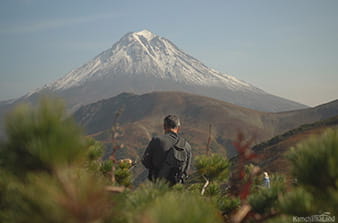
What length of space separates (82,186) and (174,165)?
2460 mm

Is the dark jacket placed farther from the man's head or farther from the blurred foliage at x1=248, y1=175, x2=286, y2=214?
the blurred foliage at x1=248, y1=175, x2=286, y2=214

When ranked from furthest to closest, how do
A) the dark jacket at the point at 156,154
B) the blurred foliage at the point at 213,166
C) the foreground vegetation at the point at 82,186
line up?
1. the dark jacket at the point at 156,154
2. the blurred foliage at the point at 213,166
3. the foreground vegetation at the point at 82,186

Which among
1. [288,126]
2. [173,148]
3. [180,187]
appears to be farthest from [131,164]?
[288,126]

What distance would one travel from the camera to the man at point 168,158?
3365 millimetres

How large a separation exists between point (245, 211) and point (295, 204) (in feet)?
1.13

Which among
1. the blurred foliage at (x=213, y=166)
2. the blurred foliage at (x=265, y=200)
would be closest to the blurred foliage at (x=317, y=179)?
the blurred foliage at (x=265, y=200)

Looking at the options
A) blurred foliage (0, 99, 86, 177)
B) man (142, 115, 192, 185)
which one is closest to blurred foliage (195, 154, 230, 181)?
man (142, 115, 192, 185)

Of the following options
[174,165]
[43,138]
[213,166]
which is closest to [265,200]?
[213,166]

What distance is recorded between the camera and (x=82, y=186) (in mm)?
956

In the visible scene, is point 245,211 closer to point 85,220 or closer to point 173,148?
point 85,220

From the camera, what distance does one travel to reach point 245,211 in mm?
1558

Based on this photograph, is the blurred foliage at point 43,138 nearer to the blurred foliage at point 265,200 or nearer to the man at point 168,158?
the blurred foliage at point 265,200

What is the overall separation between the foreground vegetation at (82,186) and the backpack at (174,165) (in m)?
1.79

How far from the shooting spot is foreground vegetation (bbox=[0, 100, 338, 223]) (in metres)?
0.92
